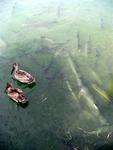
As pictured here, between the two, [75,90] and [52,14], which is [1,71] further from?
[52,14]

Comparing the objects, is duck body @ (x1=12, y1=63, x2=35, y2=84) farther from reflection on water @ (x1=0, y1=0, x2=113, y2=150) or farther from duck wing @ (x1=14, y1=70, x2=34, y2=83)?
reflection on water @ (x1=0, y1=0, x2=113, y2=150)

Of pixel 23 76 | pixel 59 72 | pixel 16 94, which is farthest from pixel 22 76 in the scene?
pixel 59 72

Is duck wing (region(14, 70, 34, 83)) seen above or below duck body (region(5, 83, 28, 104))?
above

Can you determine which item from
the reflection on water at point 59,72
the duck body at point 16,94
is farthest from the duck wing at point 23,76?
the duck body at point 16,94

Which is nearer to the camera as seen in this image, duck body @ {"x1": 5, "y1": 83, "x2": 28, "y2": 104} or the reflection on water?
the reflection on water

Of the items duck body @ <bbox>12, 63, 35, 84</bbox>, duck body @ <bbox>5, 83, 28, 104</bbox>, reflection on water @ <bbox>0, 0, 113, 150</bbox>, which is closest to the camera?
reflection on water @ <bbox>0, 0, 113, 150</bbox>

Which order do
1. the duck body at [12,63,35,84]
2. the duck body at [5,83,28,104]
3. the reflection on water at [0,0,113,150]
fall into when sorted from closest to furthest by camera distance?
the reflection on water at [0,0,113,150]
the duck body at [5,83,28,104]
the duck body at [12,63,35,84]

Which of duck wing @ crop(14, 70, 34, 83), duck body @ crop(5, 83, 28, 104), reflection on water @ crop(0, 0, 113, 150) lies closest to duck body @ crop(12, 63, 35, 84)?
duck wing @ crop(14, 70, 34, 83)
